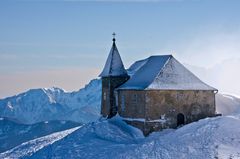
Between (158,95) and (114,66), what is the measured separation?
10.2 metres

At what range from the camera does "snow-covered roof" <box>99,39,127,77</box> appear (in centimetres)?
6169

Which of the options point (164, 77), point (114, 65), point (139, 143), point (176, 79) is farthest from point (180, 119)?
point (114, 65)

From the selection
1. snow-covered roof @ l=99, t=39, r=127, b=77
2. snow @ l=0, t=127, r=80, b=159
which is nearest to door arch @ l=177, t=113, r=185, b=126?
snow-covered roof @ l=99, t=39, r=127, b=77

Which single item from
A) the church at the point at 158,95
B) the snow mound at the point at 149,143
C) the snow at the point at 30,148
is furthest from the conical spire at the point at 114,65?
the snow at the point at 30,148

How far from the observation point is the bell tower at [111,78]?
6128 centimetres

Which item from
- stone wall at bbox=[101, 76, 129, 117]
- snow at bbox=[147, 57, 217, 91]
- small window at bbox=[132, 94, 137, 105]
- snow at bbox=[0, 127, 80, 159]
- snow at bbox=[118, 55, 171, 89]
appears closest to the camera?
snow at bbox=[0, 127, 80, 159]

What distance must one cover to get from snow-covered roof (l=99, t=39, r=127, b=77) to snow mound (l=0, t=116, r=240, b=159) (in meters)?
7.59

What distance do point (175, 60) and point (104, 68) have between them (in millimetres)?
10333

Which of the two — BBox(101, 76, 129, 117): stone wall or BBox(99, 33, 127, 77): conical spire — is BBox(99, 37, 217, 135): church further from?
BBox(99, 33, 127, 77): conical spire

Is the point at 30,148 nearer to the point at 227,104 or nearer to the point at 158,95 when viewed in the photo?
the point at 158,95

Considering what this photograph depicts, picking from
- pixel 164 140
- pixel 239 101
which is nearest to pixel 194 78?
pixel 164 140

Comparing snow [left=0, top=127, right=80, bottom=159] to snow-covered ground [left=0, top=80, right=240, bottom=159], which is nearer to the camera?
snow-covered ground [left=0, top=80, right=240, bottom=159]

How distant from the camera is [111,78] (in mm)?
61469

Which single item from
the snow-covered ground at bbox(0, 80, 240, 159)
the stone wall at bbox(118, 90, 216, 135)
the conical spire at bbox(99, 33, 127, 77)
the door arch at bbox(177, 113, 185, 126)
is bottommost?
the snow-covered ground at bbox(0, 80, 240, 159)
